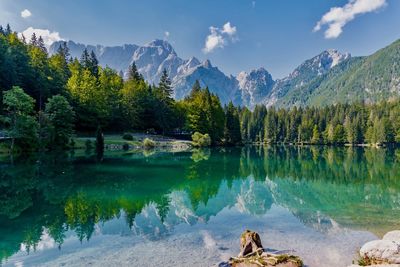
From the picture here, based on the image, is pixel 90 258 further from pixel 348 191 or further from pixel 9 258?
pixel 348 191

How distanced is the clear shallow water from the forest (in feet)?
83.7

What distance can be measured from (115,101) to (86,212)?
69.5 m

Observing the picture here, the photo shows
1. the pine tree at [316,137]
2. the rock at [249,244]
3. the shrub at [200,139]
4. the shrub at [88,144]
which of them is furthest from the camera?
the pine tree at [316,137]

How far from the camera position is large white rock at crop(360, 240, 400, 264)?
10086mm

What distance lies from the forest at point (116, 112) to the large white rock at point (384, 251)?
50.8 m

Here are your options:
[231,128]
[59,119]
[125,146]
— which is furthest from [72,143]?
[231,128]

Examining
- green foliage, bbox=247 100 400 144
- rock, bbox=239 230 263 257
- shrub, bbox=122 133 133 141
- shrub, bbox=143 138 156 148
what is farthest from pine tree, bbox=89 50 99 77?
rock, bbox=239 230 263 257

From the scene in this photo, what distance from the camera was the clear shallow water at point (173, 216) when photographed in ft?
43.2

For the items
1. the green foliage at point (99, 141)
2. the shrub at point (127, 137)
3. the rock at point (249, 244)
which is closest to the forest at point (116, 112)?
the green foliage at point (99, 141)

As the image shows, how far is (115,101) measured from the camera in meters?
85.9

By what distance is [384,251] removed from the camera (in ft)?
34.1

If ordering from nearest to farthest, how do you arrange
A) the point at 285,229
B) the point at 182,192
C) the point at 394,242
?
1. the point at 394,242
2. the point at 285,229
3. the point at 182,192

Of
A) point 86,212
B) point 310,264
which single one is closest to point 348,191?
→ point 310,264

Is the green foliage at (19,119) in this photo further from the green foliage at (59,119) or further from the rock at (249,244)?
the rock at (249,244)
